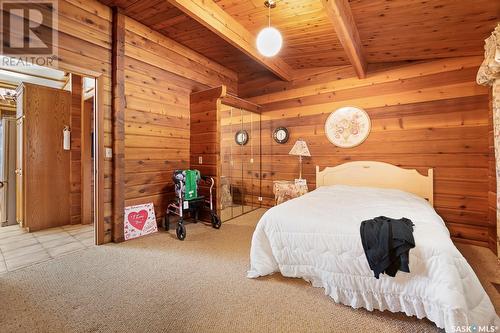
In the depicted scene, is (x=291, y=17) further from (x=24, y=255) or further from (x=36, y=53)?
(x=24, y=255)

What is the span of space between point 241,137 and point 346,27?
264 centimetres

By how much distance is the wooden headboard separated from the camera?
10.4 ft

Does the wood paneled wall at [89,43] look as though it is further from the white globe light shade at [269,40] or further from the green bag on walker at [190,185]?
the white globe light shade at [269,40]

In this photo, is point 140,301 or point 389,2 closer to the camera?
point 140,301

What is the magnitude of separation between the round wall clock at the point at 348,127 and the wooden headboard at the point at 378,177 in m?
0.40

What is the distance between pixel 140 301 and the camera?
174cm

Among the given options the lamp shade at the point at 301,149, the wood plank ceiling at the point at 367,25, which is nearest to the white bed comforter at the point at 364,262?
the lamp shade at the point at 301,149

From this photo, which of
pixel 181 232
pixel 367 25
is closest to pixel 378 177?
pixel 367 25

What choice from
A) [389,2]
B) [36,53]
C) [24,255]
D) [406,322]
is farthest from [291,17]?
[24,255]

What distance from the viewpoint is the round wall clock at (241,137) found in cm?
446

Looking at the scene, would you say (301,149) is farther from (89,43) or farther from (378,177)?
(89,43)

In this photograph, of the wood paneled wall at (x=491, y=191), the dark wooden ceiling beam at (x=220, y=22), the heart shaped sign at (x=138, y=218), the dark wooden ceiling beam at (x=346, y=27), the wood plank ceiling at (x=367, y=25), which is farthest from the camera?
the heart shaped sign at (x=138, y=218)

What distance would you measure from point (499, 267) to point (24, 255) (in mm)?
5119

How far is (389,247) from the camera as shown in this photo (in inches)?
59.9
